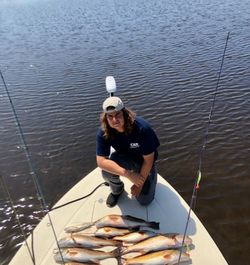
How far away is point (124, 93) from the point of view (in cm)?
1155

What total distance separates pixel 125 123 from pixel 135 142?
0.35 metres

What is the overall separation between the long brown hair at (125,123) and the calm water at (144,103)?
2.37 m

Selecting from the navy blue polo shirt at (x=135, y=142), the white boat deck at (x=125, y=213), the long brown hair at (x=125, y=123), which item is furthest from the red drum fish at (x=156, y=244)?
the long brown hair at (x=125, y=123)

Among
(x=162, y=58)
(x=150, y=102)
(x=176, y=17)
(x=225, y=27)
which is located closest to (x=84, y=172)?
(x=150, y=102)

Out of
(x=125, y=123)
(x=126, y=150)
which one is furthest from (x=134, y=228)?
(x=125, y=123)

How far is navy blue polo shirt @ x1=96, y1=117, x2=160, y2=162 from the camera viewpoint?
4.96 metres

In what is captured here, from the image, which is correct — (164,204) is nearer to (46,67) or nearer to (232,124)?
(232,124)

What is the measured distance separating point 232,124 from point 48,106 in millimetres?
5559

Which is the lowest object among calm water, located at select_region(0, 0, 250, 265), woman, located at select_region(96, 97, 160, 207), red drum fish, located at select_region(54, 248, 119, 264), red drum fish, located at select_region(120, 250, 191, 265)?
calm water, located at select_region(0, 0, 250, 265)

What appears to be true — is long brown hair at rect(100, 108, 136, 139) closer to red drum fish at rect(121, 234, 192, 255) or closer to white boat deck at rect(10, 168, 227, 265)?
white boat deck at rect(10, 168, 227, 265)

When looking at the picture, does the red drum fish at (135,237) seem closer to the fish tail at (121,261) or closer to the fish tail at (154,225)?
the fish tail at (154,225)

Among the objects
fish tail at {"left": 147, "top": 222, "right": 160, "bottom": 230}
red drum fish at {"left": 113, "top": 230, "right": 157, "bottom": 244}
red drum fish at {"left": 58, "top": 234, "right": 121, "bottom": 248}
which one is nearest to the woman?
fish tail at {"left": 147, "top": 222, "right": 160, "bottom": 230}

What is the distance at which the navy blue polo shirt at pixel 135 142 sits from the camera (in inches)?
195

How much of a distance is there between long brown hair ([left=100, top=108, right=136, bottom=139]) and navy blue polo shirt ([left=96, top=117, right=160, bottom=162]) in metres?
0.07
